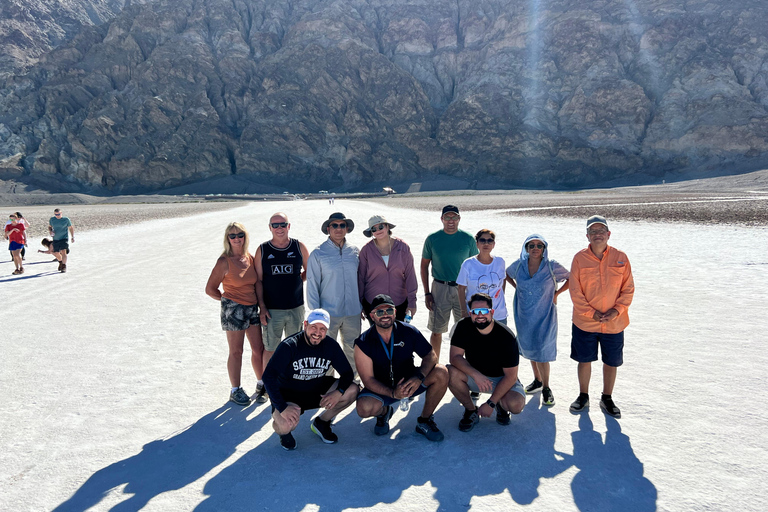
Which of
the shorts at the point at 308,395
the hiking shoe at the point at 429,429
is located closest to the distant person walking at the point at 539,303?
the hiking shoe at the point at 429,429

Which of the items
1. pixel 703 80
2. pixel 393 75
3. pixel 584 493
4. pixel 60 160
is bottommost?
pixel 584 493

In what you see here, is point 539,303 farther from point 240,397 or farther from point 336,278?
point 240,397

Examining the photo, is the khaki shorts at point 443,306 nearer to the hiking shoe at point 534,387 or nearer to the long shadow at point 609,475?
the hiking shoe at point 534,387

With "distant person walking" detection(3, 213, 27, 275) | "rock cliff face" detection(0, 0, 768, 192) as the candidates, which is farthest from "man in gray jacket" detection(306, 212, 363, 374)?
"rock cliff face" detection(0, 0, 768, 192)

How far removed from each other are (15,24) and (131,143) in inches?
2642

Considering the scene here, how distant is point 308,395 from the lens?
4.58 meters

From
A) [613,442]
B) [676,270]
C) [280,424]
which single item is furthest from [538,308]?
[676,270]

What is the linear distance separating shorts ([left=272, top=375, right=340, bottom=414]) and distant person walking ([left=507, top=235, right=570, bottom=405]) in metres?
2.37

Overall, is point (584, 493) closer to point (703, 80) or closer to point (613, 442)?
point (613, 442)

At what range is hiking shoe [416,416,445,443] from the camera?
4.52m

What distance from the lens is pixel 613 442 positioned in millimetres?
4398

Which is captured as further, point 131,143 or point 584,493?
point 131,143

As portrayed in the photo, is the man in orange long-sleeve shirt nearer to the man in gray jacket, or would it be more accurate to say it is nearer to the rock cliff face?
the man in gray jacket

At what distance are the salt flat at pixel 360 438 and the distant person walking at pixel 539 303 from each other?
55 cm
